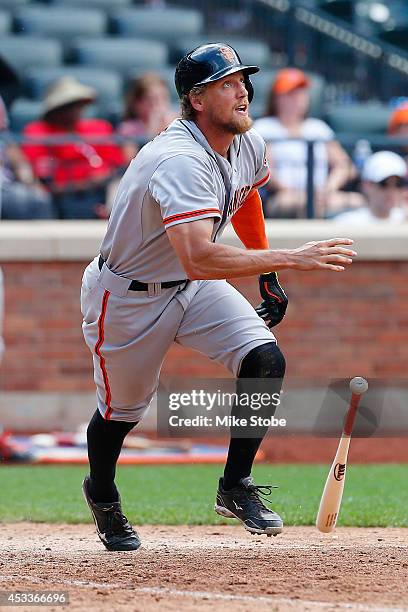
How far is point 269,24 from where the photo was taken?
45.5 feet

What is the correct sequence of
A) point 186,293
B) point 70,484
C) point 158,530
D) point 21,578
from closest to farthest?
point 21,578
point 186,293
point 158,530
point 70,484

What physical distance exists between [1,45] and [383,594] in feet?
29.6

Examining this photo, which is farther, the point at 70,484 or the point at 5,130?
the point at 5,130

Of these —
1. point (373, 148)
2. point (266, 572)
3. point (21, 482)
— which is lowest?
point (21, 482)

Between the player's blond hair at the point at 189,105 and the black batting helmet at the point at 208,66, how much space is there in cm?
2

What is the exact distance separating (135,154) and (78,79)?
212cm

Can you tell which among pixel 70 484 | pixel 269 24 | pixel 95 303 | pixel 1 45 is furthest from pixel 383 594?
pixel 269 24

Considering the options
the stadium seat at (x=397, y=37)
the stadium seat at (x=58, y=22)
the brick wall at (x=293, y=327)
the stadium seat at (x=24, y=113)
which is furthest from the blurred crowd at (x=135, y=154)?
the stadium seat at (x=397, y=37)

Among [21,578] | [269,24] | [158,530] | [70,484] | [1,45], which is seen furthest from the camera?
[269,24]

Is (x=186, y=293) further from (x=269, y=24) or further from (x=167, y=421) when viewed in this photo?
(x=269, y=24)

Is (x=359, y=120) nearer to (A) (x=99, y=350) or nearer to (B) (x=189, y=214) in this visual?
(A) (x=99, y=350)

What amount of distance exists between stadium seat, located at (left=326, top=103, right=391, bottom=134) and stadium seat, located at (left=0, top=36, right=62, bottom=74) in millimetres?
2863

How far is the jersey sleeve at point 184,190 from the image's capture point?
4.49 meters

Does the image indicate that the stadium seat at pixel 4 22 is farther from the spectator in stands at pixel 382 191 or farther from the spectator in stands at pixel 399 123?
the spectator in stands at pixel 382 191
